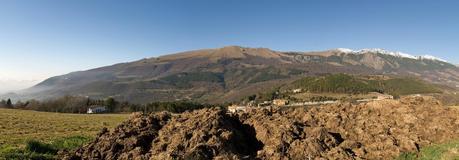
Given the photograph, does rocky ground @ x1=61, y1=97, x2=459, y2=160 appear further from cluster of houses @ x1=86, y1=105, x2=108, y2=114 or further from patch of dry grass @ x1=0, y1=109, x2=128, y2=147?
cluster of houses @ x1=86, y1=105, x2=108, y2=114

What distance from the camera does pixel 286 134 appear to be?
11.7m

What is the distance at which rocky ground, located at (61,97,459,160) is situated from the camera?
10812 millimetres

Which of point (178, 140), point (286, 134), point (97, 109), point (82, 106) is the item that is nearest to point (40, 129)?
point (178, 140)

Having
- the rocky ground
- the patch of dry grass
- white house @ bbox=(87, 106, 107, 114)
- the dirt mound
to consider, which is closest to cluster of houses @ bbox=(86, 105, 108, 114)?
white house @ bbox=(87, 106, 107, 114)

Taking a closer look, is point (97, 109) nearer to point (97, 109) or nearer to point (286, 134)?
point (97, 109)

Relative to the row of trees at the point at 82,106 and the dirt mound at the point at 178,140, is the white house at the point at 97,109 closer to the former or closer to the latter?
the row of trees at the point at 82,106

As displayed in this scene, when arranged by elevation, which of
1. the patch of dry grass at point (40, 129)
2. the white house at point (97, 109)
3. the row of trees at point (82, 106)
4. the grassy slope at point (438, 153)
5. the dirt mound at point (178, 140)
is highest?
the dirt mound at point (178, 140)

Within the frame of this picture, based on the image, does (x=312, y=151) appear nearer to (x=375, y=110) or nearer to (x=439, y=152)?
(x=439, y=152)

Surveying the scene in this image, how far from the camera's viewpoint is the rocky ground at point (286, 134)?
10812 mm

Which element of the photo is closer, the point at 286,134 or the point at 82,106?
the point at 286,134

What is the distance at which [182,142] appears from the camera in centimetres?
1112

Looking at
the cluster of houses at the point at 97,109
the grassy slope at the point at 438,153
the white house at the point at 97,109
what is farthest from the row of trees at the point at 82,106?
the grassy slope at the point at 438,153

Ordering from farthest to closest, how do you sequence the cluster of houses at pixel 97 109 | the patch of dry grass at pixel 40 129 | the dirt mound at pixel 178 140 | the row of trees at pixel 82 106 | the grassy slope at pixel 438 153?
the cluster of houses at pixel 97 109 → the row of trees at pixel 82 106 → the patch of dry grass at pixel 40 129 → the dirt mound at pixel 178 140 → the grassy slope at pixel 438 153

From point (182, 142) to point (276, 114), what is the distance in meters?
4.77
